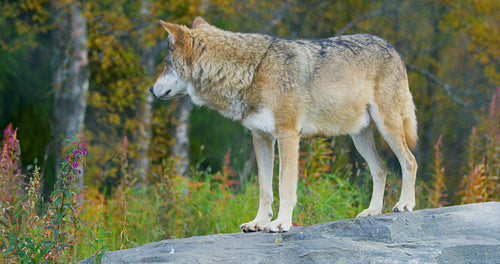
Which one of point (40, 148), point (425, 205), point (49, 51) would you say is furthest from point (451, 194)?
point (49, 51)

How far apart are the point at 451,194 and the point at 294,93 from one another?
5016 mm

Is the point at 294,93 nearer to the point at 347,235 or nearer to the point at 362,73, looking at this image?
the point at 362,73

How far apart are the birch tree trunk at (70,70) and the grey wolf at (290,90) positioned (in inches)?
154

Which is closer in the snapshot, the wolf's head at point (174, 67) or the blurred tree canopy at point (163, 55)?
the wolf's head at point (174, 67)

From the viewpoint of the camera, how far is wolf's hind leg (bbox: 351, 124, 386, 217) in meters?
5.13

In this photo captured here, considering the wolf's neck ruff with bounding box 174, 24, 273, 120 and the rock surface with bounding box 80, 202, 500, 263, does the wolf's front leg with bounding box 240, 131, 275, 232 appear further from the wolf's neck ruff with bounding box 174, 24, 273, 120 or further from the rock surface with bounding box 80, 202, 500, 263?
the rock surface with bounding box 80, 202, 500, 263

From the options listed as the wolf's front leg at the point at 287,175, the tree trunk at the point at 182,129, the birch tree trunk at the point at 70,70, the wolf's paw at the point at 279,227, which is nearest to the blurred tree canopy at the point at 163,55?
the tree trunk at the point at 182,129

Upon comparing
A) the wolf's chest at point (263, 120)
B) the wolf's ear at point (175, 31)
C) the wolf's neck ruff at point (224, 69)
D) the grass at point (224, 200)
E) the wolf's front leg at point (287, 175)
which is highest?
the wolf's ear at point (175, 31)

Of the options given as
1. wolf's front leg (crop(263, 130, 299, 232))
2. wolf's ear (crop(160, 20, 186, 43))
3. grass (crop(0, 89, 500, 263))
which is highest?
wolf's ear (crop(160, 20, 186, 43))

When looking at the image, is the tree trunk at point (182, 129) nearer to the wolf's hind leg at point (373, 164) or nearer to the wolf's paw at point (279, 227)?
the wolf's hind leg at point (373, 164)

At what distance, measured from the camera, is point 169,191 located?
20.3 ft

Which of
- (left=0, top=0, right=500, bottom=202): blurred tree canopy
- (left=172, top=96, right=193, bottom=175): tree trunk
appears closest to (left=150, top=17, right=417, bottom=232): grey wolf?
(left=0, top=0, right=500, bottom=202): blurred tree canopy

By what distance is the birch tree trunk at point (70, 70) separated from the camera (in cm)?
834

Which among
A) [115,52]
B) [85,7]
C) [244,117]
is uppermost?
[85,7]
